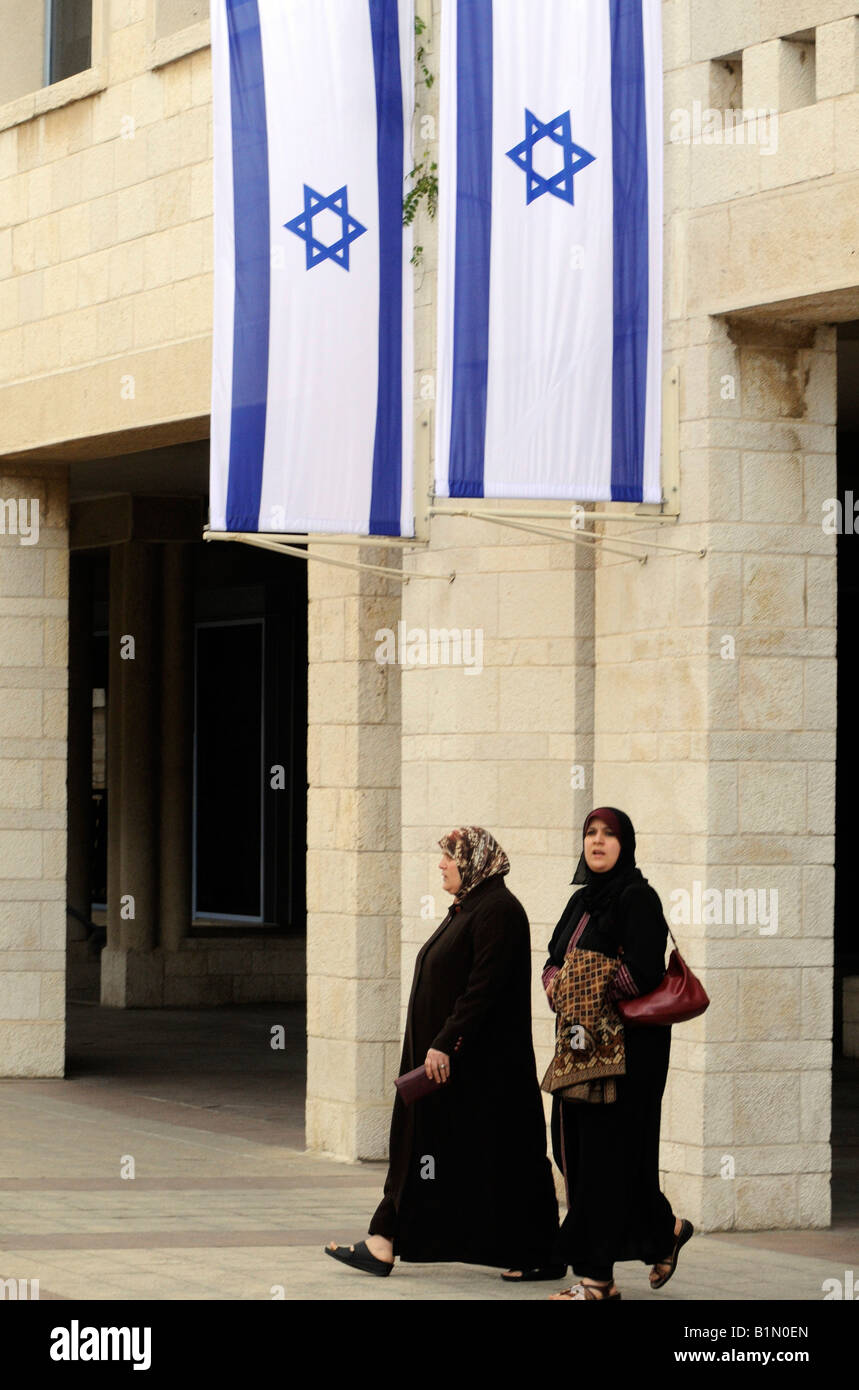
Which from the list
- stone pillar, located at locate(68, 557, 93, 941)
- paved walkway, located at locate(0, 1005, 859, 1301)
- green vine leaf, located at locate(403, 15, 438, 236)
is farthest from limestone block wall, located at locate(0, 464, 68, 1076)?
stone pillar, located at locate(68, 557, 93, 941)

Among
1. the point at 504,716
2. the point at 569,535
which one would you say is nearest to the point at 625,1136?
the point at 569,535

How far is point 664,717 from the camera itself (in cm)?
1088

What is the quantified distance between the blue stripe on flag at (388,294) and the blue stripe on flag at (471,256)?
1251 mm

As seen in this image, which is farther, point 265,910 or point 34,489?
point 265,910

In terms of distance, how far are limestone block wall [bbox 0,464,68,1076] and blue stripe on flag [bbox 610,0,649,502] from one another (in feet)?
23.4

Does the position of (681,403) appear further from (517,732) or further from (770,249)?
(517,732)

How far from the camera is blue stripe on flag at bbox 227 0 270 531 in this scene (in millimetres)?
11227

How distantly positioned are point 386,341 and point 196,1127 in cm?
505

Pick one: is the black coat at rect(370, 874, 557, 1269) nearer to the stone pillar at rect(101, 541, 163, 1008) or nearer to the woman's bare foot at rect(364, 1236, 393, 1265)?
the woman's bare foot at rect(364, 1236, 393, 1265)

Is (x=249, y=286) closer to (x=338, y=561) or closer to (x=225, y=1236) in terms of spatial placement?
(x=338, y=561)

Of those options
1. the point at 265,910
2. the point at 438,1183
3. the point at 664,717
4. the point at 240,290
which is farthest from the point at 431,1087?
the point at 265,910

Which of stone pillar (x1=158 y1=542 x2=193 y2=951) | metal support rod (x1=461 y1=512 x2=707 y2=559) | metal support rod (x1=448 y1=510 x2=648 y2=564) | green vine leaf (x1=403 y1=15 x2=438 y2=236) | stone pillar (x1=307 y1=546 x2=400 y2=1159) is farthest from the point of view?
stone pillar (x1=158 y1=542 x2=193 y2=951)

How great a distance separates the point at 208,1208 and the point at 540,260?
177 inches
